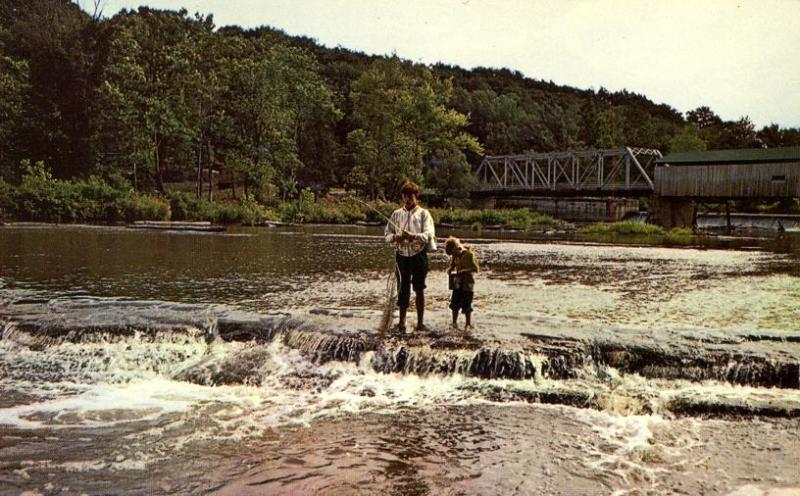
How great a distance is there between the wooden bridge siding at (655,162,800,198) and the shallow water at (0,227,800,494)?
1561 inches

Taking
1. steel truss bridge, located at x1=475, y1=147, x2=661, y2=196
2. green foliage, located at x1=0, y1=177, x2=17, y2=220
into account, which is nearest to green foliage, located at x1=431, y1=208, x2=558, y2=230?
steel truss bridge, located at x1=475, y1=147, x2=661, y2=196

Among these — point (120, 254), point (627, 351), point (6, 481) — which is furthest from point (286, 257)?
point (6, 481)

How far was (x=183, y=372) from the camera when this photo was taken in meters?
10.1

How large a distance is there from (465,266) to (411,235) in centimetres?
112

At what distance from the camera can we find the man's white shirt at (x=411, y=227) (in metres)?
10.3

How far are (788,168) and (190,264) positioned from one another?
47.1m

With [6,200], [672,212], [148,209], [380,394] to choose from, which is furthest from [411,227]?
[672,212]

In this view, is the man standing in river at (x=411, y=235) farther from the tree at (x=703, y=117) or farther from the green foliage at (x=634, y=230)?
the tree at (x=703, y=117)

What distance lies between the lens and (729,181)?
5381 centimetres

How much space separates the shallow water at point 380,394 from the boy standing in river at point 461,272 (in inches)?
25.9

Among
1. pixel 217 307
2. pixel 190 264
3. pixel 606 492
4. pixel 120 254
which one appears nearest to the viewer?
pixel 606 492

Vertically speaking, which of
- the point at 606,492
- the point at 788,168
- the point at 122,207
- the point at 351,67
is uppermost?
the point at 351,67

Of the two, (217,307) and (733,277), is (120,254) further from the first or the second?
(733,277)

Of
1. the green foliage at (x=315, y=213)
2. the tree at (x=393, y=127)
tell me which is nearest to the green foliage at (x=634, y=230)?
the green foliage at (x=315, y=213)
